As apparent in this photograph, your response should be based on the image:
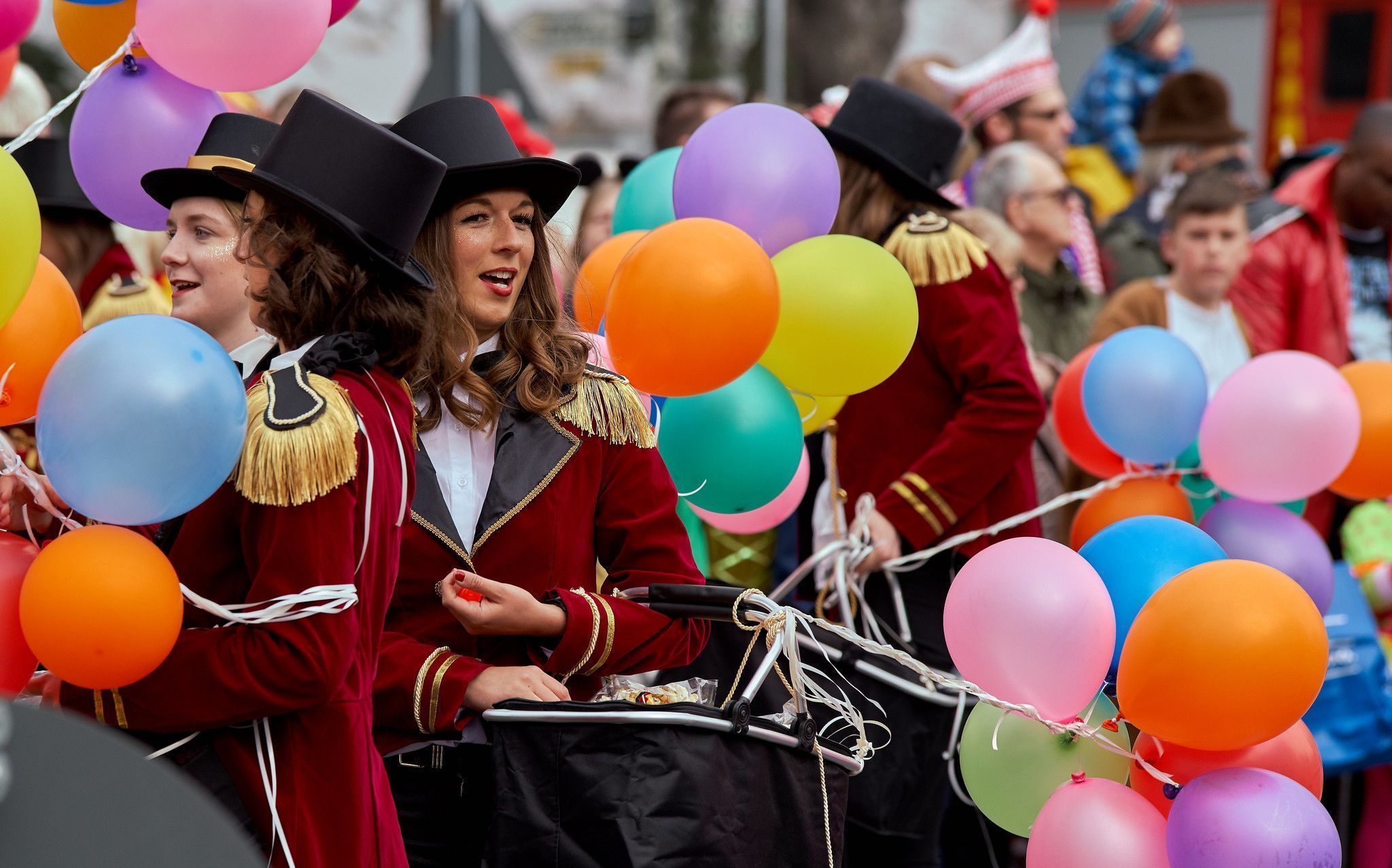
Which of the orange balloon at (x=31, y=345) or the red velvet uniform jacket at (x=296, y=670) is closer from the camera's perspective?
the red velvet uniform jacket at (x=296, y=670)

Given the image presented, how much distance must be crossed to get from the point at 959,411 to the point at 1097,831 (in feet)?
4.50

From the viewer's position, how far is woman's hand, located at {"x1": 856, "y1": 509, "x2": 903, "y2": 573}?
153 inches

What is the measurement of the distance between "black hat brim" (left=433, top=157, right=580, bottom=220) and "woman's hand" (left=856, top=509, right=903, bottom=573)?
1.28 metres

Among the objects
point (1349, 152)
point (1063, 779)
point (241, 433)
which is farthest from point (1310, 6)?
point (241, 433)

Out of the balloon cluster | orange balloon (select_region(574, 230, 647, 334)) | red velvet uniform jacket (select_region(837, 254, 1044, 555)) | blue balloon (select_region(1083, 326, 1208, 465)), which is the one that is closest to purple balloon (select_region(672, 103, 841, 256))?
the balloon cluster

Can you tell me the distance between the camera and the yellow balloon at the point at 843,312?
341cm

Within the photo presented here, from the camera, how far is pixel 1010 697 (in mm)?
2932

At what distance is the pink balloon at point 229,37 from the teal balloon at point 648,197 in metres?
1.17

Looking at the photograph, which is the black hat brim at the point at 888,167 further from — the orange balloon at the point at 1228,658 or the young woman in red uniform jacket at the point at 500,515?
the orange balloon at the point at 1228,658

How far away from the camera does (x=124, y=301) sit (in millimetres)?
4457

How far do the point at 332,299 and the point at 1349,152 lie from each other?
15.0 ft

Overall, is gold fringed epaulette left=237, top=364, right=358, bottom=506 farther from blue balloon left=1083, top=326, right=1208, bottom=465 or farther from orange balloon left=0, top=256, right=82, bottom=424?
blue balloon left=1083, top=326, right=1208, bottom=465

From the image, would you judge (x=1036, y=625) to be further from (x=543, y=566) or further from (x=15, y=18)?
(x=15, y=18)

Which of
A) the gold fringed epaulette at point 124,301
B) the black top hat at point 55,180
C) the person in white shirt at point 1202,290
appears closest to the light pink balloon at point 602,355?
the gold fringed epaulette at point 124,301
